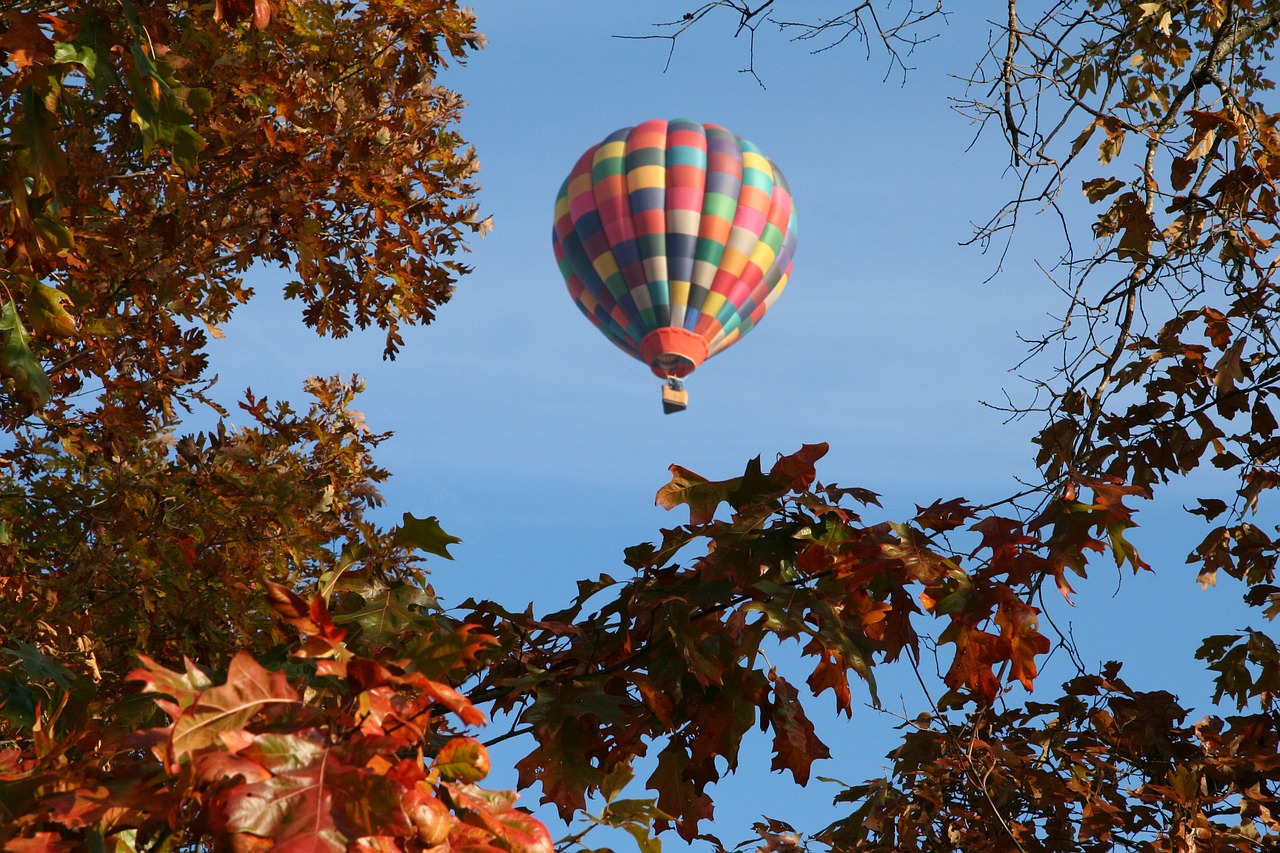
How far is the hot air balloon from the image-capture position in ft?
101

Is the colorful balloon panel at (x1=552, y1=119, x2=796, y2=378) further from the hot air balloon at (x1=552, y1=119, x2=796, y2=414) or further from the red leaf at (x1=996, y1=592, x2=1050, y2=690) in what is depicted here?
the red leaf at (x1=996, y1=592, x2=1050, y2=690)

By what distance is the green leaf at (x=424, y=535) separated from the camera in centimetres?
292

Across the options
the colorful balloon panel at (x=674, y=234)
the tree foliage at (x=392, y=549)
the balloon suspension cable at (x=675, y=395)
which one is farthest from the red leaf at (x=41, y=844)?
the balloon suspension cable at (x=675, y=395)

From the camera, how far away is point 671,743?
10.3 ft

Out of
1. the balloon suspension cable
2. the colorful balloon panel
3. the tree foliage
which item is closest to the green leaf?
the tree foliage

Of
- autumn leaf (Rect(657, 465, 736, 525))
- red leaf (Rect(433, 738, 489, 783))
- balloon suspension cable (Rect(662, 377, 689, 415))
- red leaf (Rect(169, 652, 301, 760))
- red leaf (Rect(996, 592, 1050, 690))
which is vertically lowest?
red leaf (Rect(169, 652, 301, 760))

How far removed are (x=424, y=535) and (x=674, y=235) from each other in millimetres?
28238

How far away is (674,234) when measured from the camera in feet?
101

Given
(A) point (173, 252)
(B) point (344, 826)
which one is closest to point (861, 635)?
(B) point (344, 826)

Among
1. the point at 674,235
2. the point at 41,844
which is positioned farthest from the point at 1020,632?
the point at 674,235

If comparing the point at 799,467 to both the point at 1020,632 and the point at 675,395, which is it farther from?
the point at 675,395

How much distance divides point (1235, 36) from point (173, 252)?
5.36 metres

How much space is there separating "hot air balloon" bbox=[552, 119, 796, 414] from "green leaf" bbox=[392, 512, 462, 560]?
2817cm

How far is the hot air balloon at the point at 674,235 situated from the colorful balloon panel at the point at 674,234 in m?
0.03
